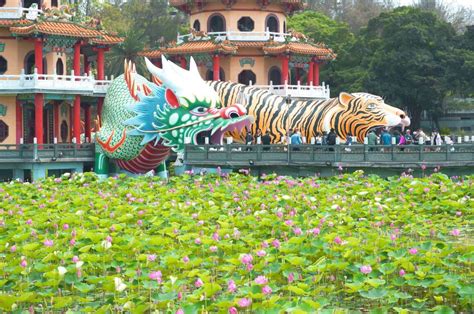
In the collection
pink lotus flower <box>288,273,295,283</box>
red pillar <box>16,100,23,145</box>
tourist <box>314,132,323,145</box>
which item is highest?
red pillar <box>16,100,23,145</box>

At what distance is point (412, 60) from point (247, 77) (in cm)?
1020

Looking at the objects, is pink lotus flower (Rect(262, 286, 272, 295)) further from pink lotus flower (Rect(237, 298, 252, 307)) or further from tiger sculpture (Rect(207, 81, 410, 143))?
tiger sculpture (Rect(207, 81, 410, 143))

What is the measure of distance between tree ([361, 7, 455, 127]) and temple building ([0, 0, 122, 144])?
1568 centimetres

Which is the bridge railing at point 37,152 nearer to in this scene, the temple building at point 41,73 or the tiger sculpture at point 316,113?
the temple building at point 41,73

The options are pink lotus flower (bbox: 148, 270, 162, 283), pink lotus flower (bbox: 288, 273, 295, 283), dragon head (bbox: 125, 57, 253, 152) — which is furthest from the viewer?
dragon head (bbox: 125, 57, 253, 152)

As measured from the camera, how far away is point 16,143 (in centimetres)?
3328

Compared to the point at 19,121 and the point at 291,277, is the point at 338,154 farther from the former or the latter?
the point at 291,277

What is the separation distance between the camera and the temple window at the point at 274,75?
1537 inches

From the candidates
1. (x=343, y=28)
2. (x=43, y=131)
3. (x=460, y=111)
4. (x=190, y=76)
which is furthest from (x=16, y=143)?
(x=460, y=111)

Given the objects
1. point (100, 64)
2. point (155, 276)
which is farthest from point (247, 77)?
point (155, 276)

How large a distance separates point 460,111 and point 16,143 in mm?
27598

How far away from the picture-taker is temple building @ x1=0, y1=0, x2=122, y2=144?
3262 cm

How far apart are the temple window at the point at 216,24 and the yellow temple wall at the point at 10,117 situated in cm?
977

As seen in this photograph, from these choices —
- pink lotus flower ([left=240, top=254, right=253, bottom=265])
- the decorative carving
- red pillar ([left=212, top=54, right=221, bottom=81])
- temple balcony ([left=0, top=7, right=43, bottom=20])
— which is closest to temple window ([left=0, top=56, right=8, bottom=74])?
temple balcony ([left=0, top=7, right=43, bottom=20])
